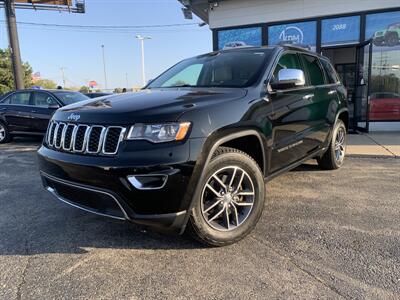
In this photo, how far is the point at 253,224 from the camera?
3305 millimetres

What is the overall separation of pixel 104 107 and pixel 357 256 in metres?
2.42

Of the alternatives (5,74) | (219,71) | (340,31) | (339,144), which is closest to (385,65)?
(340,31)

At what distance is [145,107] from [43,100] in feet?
25.3

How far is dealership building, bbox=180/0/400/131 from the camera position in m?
10.1

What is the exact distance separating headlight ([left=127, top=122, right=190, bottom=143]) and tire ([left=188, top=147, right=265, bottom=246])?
0.37 meters

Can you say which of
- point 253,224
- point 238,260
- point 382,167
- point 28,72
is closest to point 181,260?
point 238,260

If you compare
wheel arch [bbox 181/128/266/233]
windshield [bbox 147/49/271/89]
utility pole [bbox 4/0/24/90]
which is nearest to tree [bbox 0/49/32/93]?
utility pole [bbox 4/0/24/90]

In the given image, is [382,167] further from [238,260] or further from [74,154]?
[74,154]

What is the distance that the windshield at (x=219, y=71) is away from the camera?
12.6 feet

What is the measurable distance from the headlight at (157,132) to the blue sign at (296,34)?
29.8 feet

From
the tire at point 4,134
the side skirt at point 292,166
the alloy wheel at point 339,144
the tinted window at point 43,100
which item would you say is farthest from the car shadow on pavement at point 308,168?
the tire at point 4,134

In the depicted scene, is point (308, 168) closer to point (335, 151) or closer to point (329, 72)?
point (335, 151)

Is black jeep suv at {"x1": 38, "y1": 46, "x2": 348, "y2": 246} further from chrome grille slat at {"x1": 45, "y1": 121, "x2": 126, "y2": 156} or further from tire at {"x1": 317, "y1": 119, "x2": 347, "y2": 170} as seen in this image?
tire at {"x1": 317, "y1": 119, "x2": 347, "y2": 170}

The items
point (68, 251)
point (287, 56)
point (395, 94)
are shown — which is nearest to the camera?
point (68, 251)
